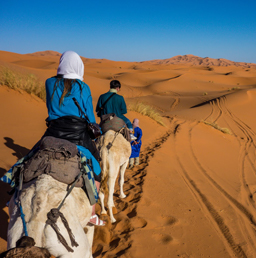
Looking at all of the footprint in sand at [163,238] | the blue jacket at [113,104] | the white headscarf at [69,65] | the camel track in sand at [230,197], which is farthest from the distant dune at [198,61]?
the white headscarf at [69,65]

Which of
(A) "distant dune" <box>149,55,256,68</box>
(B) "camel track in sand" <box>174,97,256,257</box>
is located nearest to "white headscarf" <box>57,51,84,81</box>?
(B) "camel track in sand" <box>174,97,256,257</box>

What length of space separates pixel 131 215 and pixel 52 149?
112 inches

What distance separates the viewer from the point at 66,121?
2.54 metres

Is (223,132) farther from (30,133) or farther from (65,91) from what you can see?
(65,91)

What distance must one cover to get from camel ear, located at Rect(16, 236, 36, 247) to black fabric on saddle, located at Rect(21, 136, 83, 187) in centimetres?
57

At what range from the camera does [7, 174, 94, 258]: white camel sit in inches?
70.4

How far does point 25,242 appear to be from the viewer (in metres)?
A: 1.63

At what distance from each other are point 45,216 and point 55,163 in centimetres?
52

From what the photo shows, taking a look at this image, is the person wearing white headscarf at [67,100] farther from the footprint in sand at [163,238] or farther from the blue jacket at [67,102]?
the footprint in sand at [163,238]

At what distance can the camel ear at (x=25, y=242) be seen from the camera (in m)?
1.60

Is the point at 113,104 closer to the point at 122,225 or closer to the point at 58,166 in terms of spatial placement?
the point at 122,225

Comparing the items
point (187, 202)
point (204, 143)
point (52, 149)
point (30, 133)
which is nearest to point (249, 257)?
point (187, 202)

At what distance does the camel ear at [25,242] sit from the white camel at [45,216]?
0.10 metres

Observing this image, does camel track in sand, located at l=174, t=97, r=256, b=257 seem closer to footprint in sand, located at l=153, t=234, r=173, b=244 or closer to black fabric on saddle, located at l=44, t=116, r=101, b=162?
footprint in sand, located at l=153, t=234, r=173, b=244
